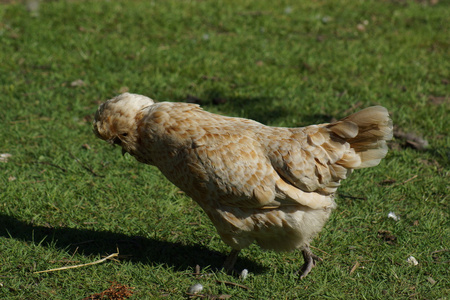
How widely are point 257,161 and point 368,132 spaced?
77 cm

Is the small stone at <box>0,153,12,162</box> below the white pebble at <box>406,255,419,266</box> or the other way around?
Answer: the other way around

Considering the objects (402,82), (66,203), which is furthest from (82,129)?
(402,82)

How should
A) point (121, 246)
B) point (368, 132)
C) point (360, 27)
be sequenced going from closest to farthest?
point (368, 132) < point (121, 246) < point (360, 27)

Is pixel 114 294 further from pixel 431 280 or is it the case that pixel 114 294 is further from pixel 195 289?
pixel 431 280

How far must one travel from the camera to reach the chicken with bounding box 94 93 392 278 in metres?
3.37

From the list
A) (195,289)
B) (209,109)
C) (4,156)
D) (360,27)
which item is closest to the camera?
(195,289)

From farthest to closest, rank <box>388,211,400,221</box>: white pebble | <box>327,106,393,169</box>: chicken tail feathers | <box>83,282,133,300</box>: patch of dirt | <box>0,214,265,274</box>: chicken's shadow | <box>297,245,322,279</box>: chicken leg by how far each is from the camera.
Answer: <box>388,211,400,221</box>: white pebble → <box>0,214,265,274</box>: chicken's shadow → <box>297,245,322,279</box>: chicken leg → <box>83,282,133,300</box>: patch of dirt → <box>327,106,393,169</box>: chicken tail feathers

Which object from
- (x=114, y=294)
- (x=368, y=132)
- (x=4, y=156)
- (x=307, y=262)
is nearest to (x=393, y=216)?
(x=307, y=262)

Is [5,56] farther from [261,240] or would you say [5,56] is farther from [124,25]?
[261,240]

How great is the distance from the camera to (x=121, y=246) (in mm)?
4012

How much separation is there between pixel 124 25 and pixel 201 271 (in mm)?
5172

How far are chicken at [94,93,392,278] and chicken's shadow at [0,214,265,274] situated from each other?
0.46 m

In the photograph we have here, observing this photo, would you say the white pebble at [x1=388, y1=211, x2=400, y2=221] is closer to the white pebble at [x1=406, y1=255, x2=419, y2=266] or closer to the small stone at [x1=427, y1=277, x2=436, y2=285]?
the white pebble at [x1=406, y1=255, x2=419, y2=266]

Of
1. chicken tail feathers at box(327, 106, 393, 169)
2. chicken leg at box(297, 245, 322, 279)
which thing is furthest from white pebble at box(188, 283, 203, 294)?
chicken tail feathers at box(327, 106, 393, 169)
